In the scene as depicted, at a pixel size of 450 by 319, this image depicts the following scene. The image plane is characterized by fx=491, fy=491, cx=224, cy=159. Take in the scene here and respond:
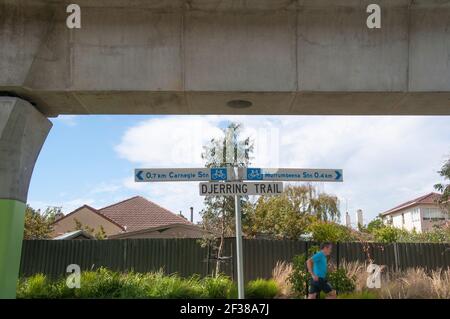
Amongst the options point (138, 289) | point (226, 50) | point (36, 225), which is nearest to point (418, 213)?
point (36, 225)

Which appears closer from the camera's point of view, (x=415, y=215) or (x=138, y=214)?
(x=138, y=214)

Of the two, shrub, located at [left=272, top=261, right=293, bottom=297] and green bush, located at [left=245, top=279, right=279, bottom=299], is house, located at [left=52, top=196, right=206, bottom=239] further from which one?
green bush, located at [left=245, top=279, right=279, bottom=299]

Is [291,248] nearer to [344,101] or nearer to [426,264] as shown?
[426,264]

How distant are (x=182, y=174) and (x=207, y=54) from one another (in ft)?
6.68

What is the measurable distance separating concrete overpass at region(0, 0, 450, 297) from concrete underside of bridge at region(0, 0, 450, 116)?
0.01 meters

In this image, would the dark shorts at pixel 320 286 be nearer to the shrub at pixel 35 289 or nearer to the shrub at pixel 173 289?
the shrub at pixel 173 289

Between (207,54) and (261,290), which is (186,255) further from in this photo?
(207,54)

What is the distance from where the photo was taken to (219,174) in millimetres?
8125

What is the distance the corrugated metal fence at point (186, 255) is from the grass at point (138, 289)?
368 cm

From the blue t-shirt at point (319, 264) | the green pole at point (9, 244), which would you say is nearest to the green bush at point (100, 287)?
the blue t-shirt at point (319, 264)

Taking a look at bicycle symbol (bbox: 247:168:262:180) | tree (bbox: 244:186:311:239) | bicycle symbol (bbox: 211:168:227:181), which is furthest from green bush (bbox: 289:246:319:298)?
tree (bbox: 244:186:311:239)

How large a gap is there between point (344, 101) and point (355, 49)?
2.70 ft

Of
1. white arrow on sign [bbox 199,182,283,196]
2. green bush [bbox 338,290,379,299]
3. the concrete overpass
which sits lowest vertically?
green bush [bbox 338,290,379,299]

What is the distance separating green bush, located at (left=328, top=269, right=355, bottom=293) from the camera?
40.2ft
